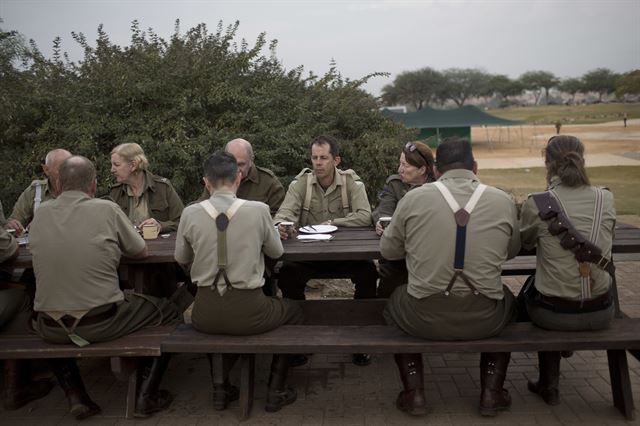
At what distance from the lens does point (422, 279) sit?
124 inches

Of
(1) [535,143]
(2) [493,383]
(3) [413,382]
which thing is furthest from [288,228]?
(1) [535,143]

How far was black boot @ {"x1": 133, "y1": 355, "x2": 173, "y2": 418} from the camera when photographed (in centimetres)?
351

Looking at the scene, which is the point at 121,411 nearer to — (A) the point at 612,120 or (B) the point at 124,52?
(B) the point at 124,52

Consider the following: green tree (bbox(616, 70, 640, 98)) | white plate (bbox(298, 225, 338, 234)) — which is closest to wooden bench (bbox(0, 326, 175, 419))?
white plate (bbox(298, 225, 338, 234))

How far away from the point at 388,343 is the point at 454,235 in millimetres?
727

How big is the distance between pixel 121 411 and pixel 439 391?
82.0 inches

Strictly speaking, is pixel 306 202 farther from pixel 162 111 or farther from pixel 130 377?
pixel 162 111

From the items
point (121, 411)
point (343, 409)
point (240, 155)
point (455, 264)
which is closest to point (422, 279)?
point (455, 264)

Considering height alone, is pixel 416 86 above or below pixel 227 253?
above

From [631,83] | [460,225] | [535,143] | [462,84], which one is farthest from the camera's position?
[462,84]

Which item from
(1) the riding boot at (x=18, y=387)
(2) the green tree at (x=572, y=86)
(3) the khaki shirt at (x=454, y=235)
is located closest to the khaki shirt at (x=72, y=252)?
(1) the riding boot at (x=18, y=387)

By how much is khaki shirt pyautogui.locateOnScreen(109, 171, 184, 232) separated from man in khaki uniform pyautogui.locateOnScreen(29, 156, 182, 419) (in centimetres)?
145

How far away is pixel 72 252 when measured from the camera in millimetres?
3252

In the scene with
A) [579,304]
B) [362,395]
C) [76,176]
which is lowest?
[362,395]
